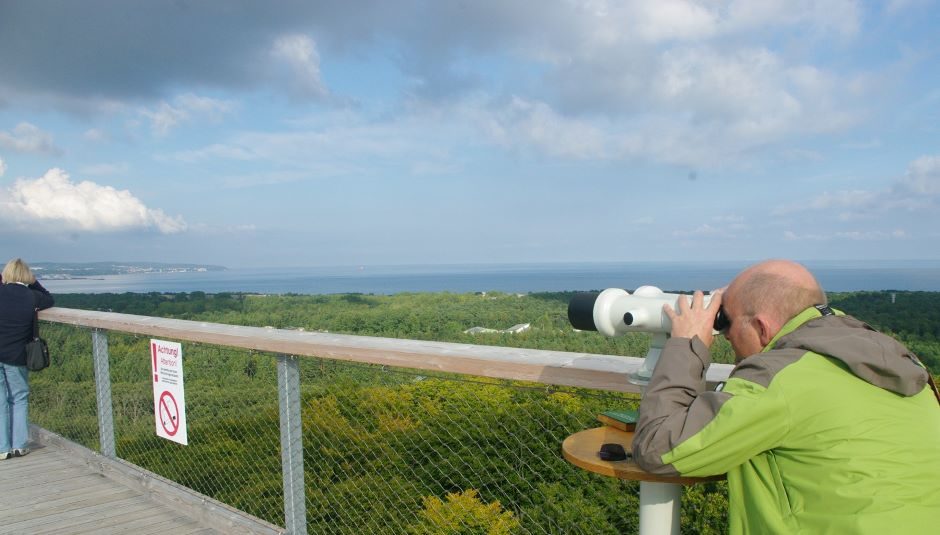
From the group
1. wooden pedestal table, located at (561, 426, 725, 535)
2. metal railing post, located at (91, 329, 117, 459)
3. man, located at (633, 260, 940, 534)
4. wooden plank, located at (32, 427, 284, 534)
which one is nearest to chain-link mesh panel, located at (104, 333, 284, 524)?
metal railing post, located at (91, 329, 117, 459)

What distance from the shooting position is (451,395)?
4586 millimetres

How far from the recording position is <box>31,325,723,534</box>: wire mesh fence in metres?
3.74

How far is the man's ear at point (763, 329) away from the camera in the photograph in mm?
1399

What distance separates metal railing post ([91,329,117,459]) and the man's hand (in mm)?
3551

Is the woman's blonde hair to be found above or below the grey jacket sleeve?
above

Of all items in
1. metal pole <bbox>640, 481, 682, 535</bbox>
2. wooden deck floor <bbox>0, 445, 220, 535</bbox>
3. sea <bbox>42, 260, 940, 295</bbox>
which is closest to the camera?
metal pole <bbox>640, 481, 682, 535</bbox>

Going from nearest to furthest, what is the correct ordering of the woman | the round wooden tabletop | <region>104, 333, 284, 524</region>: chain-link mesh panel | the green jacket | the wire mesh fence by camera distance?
1. the green jacket
2. the round wooden tabletop
3. the wire mesh fence
4. <region>104, 333, 284, 524</region>: chain-link mesh panel
5. the woman

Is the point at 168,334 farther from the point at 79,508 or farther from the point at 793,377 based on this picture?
the point at 793,377

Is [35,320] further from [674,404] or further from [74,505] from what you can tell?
[674,404]

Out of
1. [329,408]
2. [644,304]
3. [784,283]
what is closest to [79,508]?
[329,408]

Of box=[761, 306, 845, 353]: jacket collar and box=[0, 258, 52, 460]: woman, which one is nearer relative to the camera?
box=[761, 306, 845, 353]: jacket collar

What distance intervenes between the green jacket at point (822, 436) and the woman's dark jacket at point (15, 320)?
4.59 metres

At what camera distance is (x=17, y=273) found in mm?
4535

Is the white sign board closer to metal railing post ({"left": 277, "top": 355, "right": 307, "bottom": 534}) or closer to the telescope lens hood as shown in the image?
metal railing post ({"left": 277, "top": 355, "right": 307, "bottom": 534})
